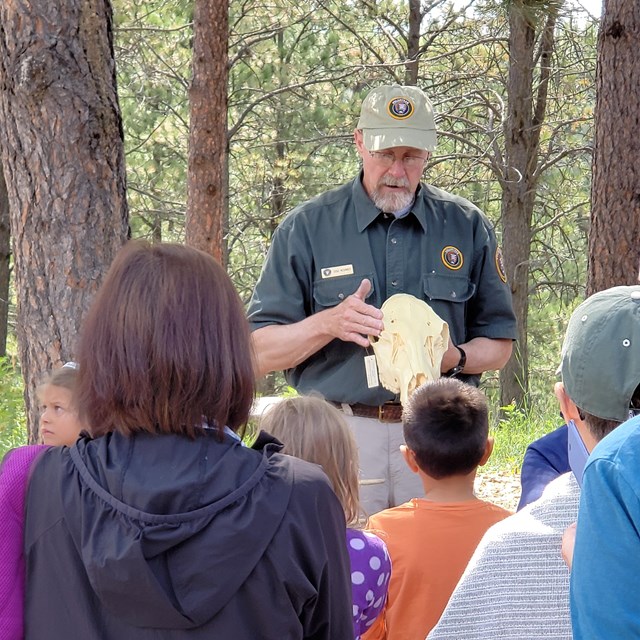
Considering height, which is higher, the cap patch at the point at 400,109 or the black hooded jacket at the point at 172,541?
the cap patch at the point at 400,109

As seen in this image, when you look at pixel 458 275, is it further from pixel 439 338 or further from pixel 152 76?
pixel 152 76

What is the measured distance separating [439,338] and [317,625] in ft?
5.96

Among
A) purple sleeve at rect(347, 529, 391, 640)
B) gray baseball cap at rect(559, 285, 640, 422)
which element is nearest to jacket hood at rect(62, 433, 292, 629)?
gray baseball cap at rect(559, 285, 640, 422)

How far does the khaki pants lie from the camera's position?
11.7 feet

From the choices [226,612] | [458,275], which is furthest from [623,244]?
[226,612]

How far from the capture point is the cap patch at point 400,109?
145 inches

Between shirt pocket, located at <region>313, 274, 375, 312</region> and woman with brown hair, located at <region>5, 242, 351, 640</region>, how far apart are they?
1.82m

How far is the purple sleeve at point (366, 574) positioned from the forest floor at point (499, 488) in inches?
151

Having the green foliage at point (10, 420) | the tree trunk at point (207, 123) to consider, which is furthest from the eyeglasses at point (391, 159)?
the tree trunk at point (207, 123)

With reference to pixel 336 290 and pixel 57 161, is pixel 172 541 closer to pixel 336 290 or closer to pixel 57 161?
pixel 336 290

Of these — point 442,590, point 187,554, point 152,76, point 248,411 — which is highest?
point 152,76

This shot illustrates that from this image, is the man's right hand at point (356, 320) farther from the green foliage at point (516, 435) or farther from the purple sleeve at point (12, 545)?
the green foliage at point (516, 435)

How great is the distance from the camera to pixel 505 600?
1.90 meters

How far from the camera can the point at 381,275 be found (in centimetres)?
368
